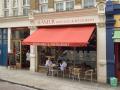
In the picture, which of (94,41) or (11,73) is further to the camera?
(11,73)

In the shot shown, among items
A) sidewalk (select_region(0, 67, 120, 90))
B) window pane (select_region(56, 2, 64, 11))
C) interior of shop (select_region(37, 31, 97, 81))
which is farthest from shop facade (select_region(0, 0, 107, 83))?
sidewalk (select_region(0, 67, 120, 90))

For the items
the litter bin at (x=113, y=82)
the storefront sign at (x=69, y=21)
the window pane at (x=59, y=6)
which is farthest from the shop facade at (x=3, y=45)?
the litter bin at (x=113, y=82)

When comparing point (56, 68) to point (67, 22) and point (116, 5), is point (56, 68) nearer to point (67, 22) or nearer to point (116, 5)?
point (67, 22)

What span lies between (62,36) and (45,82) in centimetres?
340

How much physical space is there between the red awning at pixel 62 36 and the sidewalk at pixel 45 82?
217 centimetres

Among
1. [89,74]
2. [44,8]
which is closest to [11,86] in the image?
[89,74]

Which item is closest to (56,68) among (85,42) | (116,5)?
(85,42)

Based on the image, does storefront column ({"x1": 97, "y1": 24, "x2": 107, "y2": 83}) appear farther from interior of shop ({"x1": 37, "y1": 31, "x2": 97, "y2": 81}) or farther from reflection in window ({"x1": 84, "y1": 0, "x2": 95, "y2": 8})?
reflection in window ({"x1": 84, "y1": 0, "x2": 95, "y2": 8})

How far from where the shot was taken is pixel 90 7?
23.1 metres

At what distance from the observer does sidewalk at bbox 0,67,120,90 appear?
792 inches

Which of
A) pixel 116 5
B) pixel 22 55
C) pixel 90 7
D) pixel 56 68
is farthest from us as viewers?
pixel 22 55

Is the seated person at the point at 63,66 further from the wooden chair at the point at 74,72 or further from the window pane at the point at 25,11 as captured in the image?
the window pane at the point at 25,11

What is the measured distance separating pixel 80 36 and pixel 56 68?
3.45 meters

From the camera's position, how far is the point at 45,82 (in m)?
21.9
